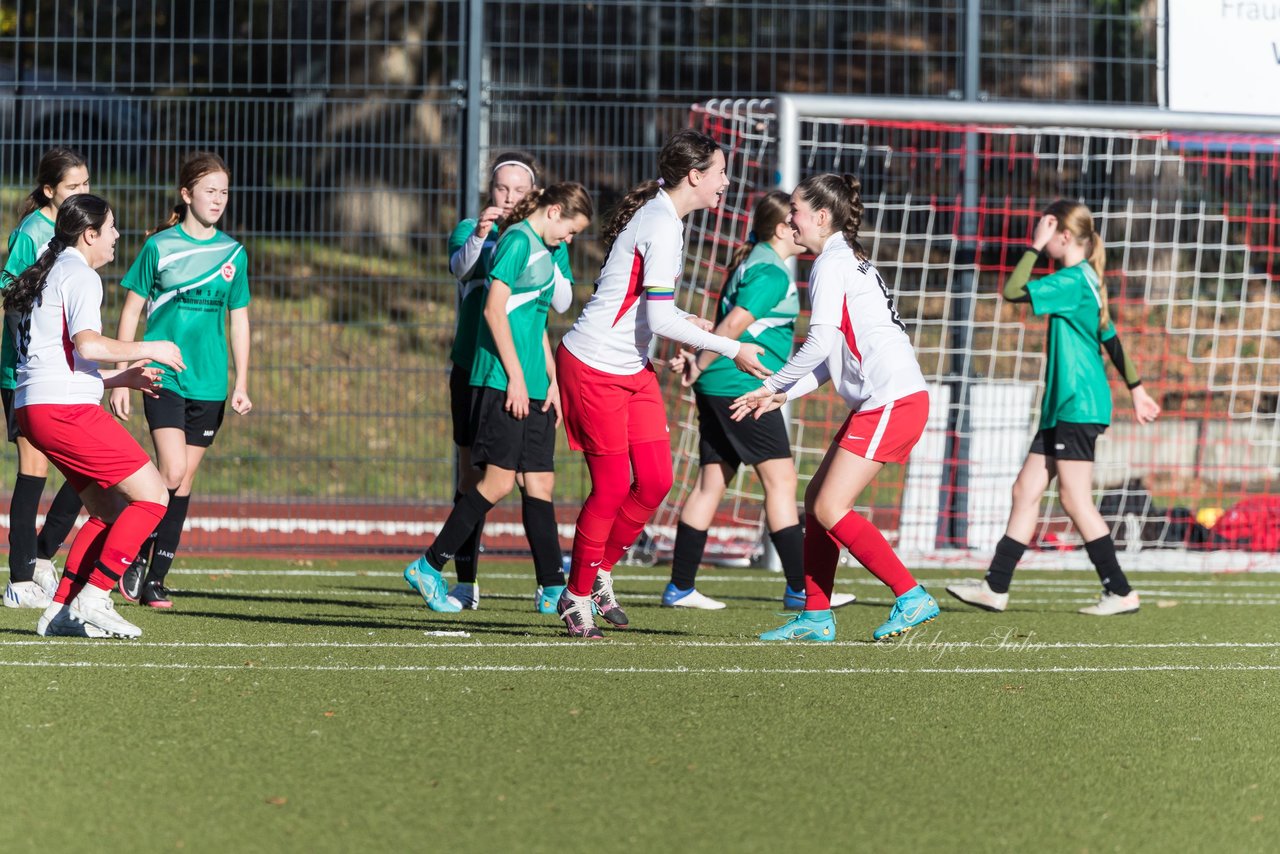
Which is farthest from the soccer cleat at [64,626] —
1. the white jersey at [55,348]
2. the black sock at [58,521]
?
the black sock at [58,521]

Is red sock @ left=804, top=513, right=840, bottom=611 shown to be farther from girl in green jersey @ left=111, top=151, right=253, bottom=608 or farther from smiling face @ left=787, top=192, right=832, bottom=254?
girl in green jersey @ left=111, top=151, right=253, bottom=608

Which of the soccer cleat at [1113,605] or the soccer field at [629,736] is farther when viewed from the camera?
the soccer cleat at [1113,605]

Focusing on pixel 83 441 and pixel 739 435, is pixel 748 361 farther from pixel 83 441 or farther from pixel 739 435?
pixel 83 441

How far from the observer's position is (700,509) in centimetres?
823

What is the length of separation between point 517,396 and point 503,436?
0.26 metres

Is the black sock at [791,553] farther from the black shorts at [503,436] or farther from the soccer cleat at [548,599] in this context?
the black shorts at [503,436]

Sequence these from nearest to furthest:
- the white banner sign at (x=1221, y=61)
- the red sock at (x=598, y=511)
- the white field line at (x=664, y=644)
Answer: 1. the white field line at (x=664, y=644)
2. the red sock at (x=598, y=511)
3. the white banner sign at (x=1221, y=61)

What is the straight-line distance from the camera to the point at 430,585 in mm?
7422

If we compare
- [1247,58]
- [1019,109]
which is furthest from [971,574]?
[1247,58]

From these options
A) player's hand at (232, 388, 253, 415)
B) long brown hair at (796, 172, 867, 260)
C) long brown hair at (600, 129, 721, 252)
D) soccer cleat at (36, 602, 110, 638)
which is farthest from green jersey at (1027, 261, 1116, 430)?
soccer cleat at (36, 602, 110, 638)

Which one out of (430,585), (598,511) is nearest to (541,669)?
(598,511)

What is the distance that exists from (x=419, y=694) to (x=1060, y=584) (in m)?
5.28

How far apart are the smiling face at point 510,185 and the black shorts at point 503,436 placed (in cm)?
97

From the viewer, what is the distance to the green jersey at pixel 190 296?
25.1 ft
